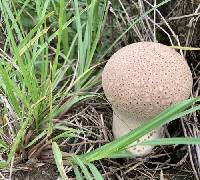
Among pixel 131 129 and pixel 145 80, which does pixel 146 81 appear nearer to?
pixel 145 80

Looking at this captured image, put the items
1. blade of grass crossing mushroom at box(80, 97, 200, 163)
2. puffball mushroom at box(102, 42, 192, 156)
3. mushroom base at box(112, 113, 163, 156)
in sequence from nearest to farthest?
blade of grass crossing mushroom at box(80, 97, 200, 163) → puffball mushroom at box(102, 42, 192, 156) → mushroom base at box(112, 113, 163, 156)

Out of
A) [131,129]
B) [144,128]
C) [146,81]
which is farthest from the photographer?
[131,129]

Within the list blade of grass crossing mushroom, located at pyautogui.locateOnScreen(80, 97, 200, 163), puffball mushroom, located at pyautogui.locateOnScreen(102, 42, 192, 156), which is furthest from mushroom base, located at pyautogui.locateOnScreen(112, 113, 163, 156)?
blade of grass crossing mushroom, located at pyautogui.locateOnScreen(80, 97, 200, 163)

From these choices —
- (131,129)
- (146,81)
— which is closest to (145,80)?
(146,81)

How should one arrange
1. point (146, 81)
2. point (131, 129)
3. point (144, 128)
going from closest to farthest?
point (144, 128) → point (146, 81) → point (131, 129)

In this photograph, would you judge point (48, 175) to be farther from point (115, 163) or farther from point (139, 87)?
point (139, 87)

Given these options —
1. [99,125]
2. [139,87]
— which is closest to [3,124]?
[99,125]

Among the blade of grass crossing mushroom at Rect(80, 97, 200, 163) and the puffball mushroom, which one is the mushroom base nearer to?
the puffball mushroom

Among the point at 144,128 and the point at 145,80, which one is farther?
the point at 145,80
